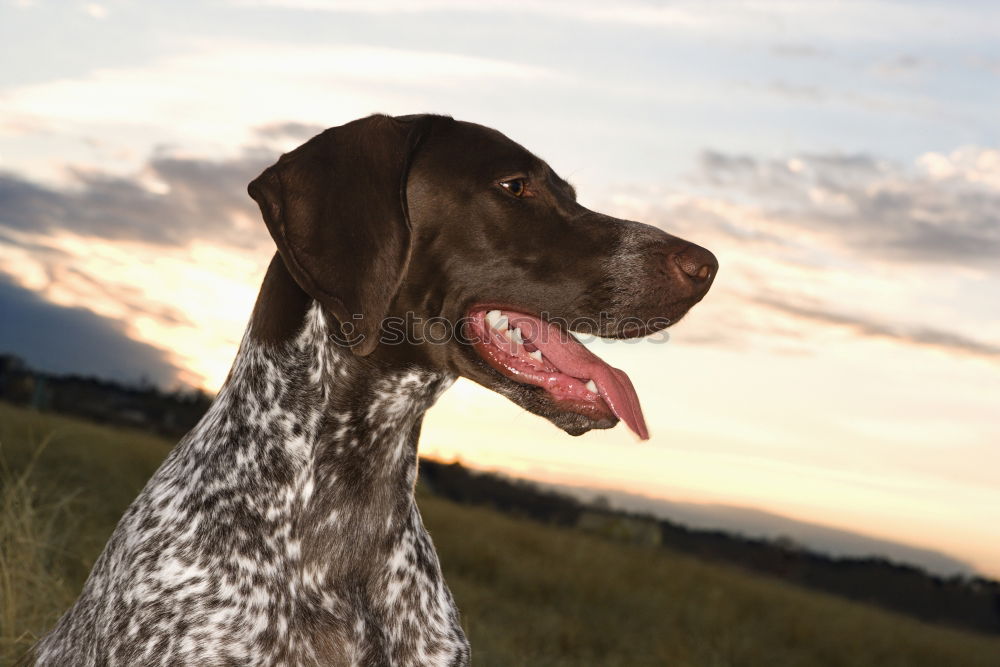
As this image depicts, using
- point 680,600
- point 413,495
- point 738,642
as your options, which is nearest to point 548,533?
point 680,600

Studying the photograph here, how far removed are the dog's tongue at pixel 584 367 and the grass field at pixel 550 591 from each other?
375 cm

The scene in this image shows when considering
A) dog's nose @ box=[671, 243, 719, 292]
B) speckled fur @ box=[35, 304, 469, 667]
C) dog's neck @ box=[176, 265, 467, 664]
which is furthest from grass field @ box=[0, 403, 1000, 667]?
dog's nose @ box=[671, 243, 719, 292]

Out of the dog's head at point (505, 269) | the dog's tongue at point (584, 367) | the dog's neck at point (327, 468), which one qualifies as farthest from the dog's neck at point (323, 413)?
the dog's tongue at point (584, 367)

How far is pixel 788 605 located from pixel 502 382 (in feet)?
40.0

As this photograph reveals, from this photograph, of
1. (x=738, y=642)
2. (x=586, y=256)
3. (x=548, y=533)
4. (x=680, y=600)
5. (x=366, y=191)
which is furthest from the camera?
(x=548, y=533)

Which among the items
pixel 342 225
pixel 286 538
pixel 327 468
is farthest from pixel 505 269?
pixel 286 538

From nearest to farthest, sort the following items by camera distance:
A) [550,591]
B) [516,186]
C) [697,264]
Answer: [697,264] → [516,186] → [550,591]

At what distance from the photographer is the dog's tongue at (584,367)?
4102mm

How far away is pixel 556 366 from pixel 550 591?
9599 millimetres

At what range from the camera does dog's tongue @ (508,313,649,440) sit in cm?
410

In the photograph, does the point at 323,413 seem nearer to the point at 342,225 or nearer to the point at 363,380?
the point at 363,380

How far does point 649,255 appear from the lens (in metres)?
4.04

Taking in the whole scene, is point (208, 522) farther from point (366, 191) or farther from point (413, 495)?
point (366, 191)

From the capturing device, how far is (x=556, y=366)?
4129 millimetres
